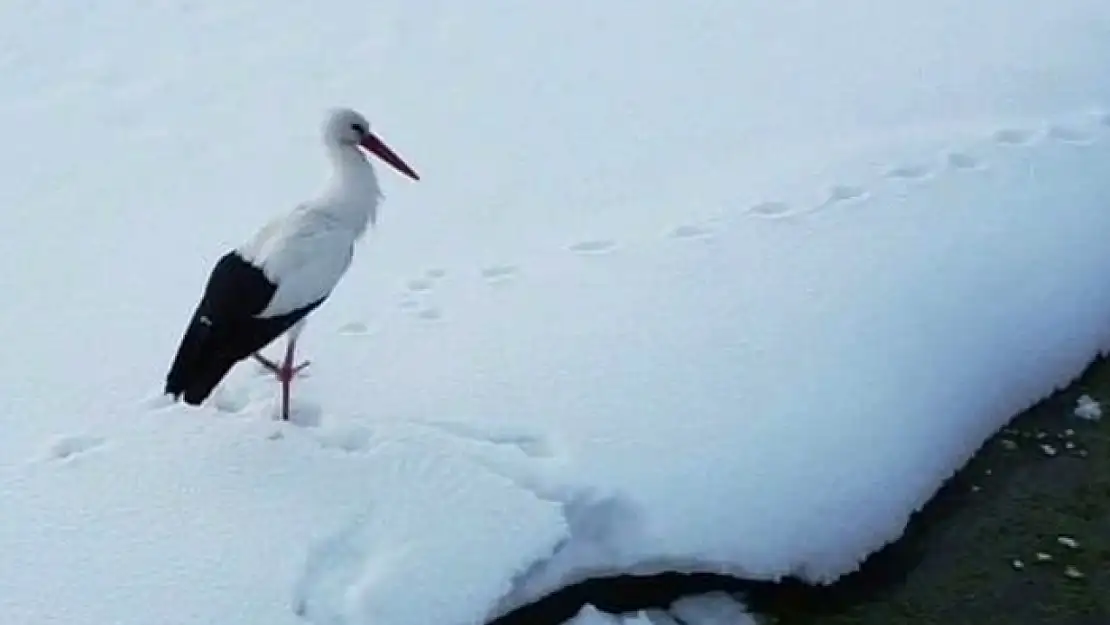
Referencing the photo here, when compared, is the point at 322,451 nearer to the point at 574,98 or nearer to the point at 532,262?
the point at 532,262

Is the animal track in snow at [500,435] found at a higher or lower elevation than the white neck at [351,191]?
lower

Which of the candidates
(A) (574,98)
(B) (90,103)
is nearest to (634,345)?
(A) (574,98)

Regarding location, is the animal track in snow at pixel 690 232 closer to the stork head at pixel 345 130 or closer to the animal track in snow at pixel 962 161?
the animal track in snow at pixel 962 161

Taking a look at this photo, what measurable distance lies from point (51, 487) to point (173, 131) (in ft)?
8.47

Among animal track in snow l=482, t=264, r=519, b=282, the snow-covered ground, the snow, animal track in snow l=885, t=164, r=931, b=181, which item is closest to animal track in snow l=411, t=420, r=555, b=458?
the snow-covered ground

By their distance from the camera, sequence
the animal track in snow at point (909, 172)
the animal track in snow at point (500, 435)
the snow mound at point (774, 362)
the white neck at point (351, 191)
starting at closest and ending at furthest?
the snow mound at point (774, 362) < the animal track in snow at point (500, 435) < the white neck at point (351, 191) < the animal track in snow at point (909, 172)

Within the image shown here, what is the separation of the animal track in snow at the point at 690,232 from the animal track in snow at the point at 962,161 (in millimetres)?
949

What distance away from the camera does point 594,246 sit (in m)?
4.89

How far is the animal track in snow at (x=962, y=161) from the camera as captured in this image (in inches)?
204

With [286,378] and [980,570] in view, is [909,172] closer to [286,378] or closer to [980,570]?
[980,570]

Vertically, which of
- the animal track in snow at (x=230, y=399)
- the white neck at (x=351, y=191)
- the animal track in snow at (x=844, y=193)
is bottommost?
the animal track in snow at (x=230, y=399)

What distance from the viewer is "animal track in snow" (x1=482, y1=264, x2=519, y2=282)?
15.5 feet

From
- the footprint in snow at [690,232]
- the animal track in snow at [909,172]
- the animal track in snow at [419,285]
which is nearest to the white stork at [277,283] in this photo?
the animal track in snow at [419,285]

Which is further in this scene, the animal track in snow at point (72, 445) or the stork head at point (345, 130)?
the stork head at point (345, 130)
